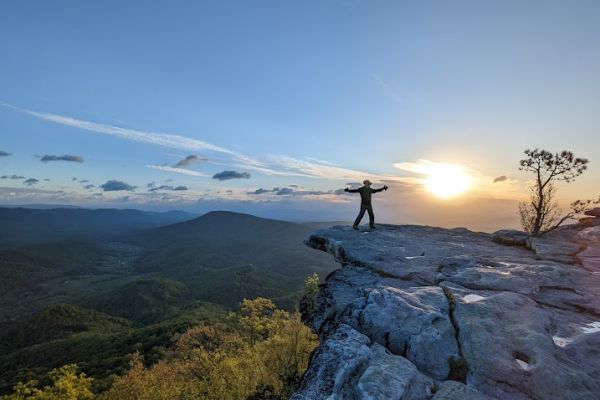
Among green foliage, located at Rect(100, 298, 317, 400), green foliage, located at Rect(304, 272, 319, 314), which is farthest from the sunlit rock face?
green foliage, located at Rect(100, 298, 317, 400)

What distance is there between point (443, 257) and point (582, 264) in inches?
279

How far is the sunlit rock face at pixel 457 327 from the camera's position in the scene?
9023mm

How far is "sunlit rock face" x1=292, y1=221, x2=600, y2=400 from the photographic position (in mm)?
9023

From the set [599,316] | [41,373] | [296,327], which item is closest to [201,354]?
[296,327]

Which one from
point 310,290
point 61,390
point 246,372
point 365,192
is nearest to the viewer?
point 310,290

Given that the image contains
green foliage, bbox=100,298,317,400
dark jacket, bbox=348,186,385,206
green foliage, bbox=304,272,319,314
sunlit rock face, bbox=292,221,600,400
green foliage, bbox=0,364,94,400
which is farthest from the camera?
green foliage, bbox=0,364,94,400

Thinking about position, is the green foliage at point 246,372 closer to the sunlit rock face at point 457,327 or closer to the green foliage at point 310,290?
the green foliage at point 310,290

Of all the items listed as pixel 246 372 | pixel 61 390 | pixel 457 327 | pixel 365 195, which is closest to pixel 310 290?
pixel 246 372

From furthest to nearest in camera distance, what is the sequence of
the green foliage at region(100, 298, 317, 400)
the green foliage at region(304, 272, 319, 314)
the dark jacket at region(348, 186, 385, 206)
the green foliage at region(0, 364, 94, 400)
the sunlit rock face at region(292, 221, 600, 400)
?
the green foliage at region(0, 364, 94, 400) → the dark jacket at region(348, 186, 385, 206) → the green foliage at region(100, 298, 317, 400) → the green foliage at region(304, 272, 319, 314) → the sunlit rock face at region(292, 221, 600, 400)

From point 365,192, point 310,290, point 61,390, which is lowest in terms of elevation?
point 61,390

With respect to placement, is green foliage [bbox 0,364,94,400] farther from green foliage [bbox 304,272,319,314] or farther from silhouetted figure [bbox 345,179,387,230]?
silhouetted figure [bbox 345,179,387,230]

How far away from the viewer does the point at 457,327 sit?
11492mm

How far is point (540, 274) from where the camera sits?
15.8 metres

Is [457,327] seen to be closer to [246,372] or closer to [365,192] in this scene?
[246,372]
